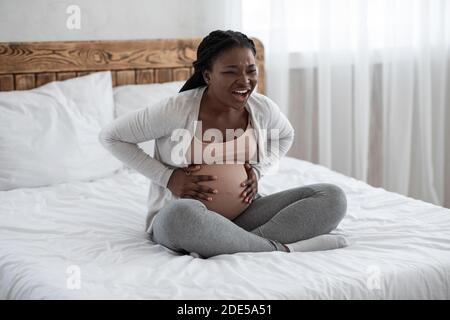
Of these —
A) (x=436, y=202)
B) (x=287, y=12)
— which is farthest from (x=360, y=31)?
(x=436, y=202)

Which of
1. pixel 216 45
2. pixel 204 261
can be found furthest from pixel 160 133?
pixel 204 261

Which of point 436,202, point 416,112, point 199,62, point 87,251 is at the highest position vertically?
point 199,62

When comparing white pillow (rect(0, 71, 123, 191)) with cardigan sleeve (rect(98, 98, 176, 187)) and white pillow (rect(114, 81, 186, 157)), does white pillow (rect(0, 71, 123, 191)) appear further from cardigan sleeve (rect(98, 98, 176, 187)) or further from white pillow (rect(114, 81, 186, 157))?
cardigan sleeve (rect(98, 98, 176, 187))

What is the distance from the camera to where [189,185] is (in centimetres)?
205

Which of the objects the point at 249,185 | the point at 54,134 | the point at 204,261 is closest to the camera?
the point at 204,261

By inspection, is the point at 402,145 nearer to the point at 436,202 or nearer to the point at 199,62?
the point at 436,202

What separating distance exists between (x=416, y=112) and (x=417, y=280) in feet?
6.32

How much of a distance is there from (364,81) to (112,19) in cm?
116

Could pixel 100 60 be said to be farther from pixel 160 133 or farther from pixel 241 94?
pixel 241 94

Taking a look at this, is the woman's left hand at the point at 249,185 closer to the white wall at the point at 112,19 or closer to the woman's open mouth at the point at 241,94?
the woman's open mouth at the point at 241,94

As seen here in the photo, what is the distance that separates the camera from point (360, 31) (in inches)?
131

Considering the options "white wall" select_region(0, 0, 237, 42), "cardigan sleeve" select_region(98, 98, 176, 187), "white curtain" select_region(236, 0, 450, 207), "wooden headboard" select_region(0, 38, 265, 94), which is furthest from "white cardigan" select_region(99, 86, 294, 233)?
"white curtain" select_region(236, 0, 450, 207)

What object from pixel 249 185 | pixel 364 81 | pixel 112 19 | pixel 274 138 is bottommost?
pixel 249 185
